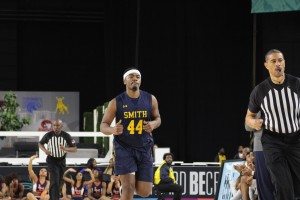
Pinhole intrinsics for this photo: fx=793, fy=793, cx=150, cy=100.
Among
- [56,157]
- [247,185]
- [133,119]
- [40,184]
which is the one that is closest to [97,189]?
[40,184]

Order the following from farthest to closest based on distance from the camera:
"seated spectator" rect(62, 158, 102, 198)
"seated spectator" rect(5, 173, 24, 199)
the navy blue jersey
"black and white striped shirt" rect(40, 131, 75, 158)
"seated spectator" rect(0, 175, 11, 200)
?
1. "seated spectator" rect(62, 158, 102, 198)
2. "seated spectator" rect(5, 173, 24, 199)
3. "seated spectator" rect(0, 175, 11, 200)
4. "black and white striped shirt" rect(40, 131, 75, 158)
5. the navy blue jersey

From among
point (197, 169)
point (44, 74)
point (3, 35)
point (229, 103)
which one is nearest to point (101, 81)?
point (44, 74)

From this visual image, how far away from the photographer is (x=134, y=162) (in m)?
9.24

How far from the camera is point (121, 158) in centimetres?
919

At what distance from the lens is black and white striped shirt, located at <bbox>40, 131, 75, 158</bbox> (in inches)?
649

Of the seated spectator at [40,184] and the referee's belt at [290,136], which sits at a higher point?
the referee's belt at [290,136]

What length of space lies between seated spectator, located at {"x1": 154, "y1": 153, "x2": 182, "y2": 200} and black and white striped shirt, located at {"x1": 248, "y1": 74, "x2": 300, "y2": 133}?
34.5 feet

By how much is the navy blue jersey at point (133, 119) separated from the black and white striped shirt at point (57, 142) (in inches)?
292

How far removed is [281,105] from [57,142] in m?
9.70

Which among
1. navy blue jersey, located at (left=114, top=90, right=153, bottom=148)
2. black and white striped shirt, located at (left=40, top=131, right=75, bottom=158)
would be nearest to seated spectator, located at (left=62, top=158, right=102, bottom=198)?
black and white striped shirt, located at (left=40, top=131, right=75, bottom=158)

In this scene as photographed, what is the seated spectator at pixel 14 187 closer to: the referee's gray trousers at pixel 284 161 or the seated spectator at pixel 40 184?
the seated spectator at pixel 40 184

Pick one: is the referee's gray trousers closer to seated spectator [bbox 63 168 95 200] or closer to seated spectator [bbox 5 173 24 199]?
seated spectator [bbox 5 173 24 199]

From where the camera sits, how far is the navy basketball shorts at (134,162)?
9.18m

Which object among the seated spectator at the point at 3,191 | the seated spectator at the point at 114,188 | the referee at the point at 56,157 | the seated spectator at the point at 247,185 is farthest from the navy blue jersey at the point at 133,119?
the seated spectator at the point at 114,188
